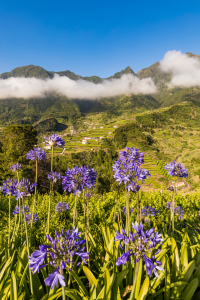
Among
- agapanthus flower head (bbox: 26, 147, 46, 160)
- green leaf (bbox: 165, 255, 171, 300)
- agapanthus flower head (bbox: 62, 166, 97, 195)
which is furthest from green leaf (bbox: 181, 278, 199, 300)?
agapanthus flower head (bbox: 26, 147, 46, 160)

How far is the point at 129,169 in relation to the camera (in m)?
2.62

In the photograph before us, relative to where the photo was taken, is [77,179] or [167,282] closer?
[167,282]

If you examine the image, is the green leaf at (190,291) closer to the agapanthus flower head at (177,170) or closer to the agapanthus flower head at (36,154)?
the agapanthus flower head at (177,170)

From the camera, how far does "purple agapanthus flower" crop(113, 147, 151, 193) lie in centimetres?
260

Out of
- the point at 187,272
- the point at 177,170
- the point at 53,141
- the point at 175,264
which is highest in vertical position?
the point at 53,141

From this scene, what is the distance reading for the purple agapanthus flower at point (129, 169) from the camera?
2600mm

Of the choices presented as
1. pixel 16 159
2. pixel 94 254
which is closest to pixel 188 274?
pixel 94 254

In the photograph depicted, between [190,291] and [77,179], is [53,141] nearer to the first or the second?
[77,179]

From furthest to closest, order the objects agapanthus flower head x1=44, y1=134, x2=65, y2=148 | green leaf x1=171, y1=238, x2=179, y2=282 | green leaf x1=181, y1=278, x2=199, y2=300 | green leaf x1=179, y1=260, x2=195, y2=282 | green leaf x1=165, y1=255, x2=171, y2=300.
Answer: agapanthus flower head x1=44, y1=134, x2=65, y2=148 → green leaf x1=171, y1=238, x2=179, y2=282 → green leaf x1=179, y1=260, x2=195, y2=282 → green leaf x1=165, y1=255, x2=171, y2=300 → green leaf x1=181, y1=278, x2=199, y2=300

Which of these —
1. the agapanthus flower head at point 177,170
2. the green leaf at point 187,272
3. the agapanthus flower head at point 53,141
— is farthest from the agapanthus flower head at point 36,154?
the green leaf at point 187,272

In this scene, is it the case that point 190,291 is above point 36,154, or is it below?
below

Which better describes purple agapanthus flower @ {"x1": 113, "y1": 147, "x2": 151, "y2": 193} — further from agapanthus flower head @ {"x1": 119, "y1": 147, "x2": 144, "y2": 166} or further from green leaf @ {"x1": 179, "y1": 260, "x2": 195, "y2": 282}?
green leaf @ {"x1": 179, "y1": 260, "x2": 195, "y2": 282}

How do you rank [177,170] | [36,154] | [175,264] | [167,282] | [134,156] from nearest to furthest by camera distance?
[167,282] < [175,264] < [134,156] < [177,170] < [36,154]

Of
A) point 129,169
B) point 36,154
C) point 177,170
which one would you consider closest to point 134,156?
point 129,169
